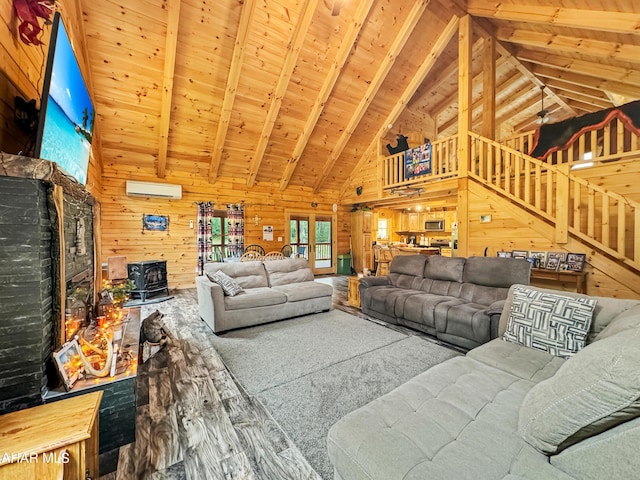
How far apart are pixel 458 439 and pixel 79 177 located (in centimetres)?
316

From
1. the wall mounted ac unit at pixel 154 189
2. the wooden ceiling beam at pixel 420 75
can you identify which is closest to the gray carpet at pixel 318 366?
the wall mounted ac unit at pixel 154 189

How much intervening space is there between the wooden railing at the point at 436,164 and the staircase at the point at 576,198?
50cm

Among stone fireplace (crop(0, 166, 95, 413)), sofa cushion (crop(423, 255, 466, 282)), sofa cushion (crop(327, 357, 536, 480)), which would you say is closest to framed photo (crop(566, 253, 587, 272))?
sofa cushion (crop(423, 255, 466, 282))

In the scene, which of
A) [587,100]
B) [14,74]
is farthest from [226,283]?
[587,100]

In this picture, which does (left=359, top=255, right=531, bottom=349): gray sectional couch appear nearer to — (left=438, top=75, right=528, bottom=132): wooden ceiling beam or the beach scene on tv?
the beach scene on tv

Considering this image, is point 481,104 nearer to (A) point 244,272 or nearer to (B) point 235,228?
(B) point 235,228

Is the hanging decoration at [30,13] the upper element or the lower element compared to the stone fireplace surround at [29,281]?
upper

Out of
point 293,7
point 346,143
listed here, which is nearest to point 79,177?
point 293,7

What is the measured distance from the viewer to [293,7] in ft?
13.3

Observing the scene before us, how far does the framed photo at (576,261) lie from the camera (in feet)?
11.9

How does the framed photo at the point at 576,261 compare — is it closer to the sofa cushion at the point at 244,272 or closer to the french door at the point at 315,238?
the sofa cushion at the point at 244,272

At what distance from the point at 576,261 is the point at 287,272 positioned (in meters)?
4.23

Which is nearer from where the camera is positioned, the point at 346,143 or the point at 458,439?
the point at 458,439

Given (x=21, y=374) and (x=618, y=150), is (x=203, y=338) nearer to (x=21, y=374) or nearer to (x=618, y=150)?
(x=21, y=374)
